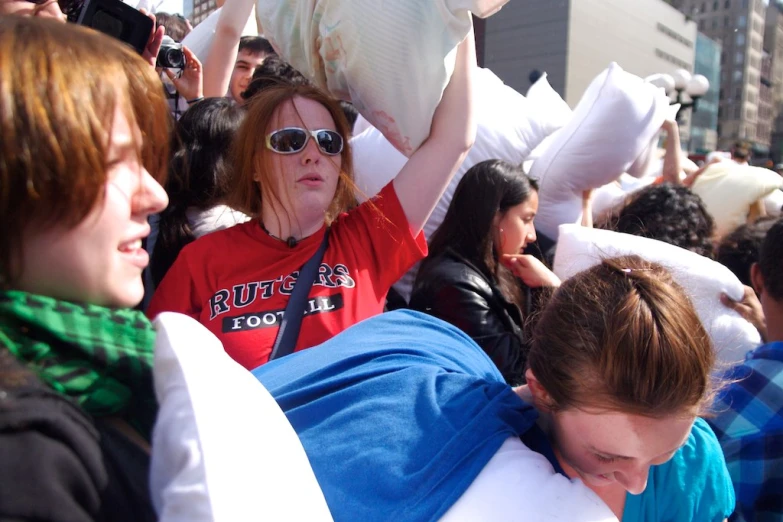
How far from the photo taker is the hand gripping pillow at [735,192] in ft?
10.9

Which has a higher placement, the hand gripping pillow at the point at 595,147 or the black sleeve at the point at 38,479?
the black sleeve at the point at 38,479

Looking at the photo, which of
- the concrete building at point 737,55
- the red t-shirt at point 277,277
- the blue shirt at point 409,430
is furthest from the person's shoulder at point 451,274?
the concrete building at point 737,55

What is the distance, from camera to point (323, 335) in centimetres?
144

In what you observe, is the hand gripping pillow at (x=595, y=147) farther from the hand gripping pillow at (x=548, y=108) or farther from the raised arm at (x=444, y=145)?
the raised arm at (x=444, y=145)

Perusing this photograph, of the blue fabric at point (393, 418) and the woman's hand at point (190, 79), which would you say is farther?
the woman's hand at point (190, 79)

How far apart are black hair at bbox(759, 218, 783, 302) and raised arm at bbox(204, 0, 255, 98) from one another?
172 centimetres

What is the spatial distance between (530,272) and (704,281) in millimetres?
531

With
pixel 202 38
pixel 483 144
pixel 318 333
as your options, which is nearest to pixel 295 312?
pixel 318 333

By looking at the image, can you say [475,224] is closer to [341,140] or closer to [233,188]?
[341,140]

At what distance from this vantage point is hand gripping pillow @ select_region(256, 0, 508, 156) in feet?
4.42

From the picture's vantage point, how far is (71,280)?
63 cm

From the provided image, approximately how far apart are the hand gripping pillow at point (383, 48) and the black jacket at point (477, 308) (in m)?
0.57

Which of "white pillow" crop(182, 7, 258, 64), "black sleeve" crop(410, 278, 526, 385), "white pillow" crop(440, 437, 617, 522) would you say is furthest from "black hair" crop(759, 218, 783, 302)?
"white pillow" crop(182, 7, 258, 64)

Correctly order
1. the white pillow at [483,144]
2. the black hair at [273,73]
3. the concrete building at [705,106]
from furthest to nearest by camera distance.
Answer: the concrete building at [705,106] → the white pillow at [483,144] → the black hair at [273,73]
